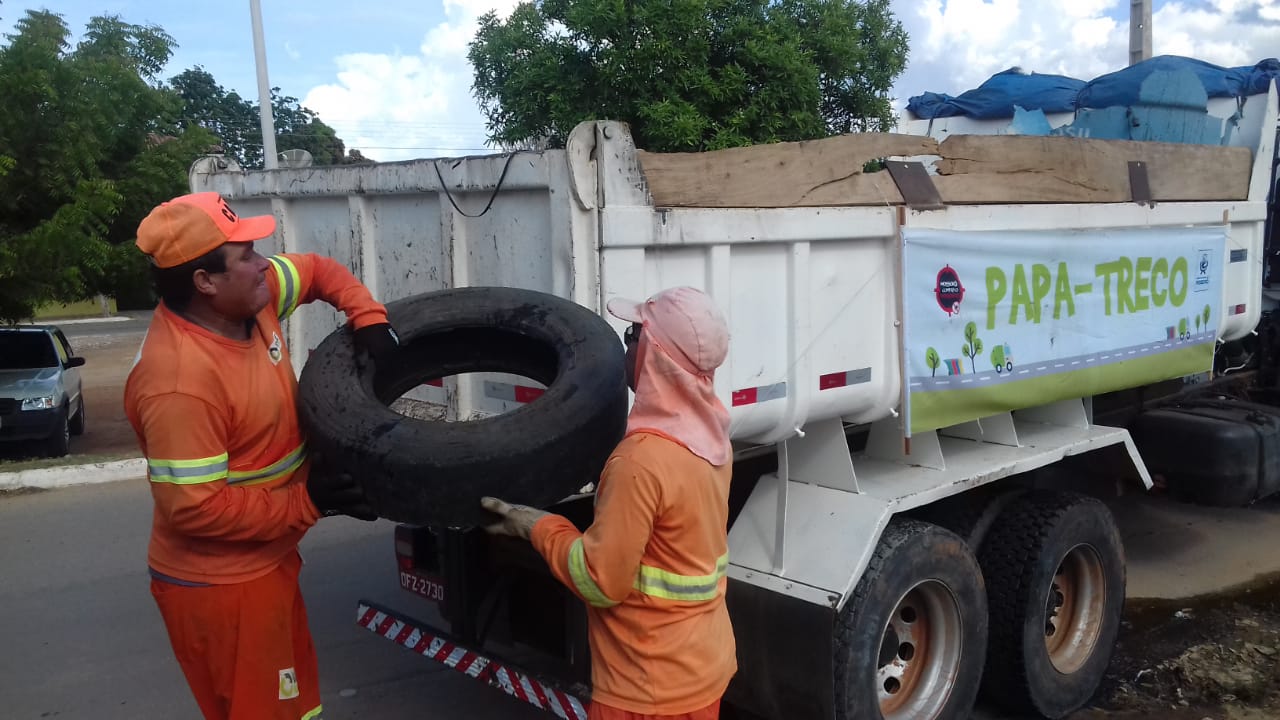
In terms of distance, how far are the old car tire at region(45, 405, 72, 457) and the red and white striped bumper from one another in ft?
23.7

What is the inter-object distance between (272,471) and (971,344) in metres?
2.57

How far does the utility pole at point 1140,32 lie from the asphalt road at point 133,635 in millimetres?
8441

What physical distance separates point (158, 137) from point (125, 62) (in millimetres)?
859

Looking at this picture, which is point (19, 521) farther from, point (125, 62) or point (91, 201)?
point (125, 62)

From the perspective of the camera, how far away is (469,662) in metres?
3.47

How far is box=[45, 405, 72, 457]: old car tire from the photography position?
31.3 feet

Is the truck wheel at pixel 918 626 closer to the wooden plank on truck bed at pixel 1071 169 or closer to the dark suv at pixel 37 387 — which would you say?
the wooden plank on truck bed at pixel 1071 169

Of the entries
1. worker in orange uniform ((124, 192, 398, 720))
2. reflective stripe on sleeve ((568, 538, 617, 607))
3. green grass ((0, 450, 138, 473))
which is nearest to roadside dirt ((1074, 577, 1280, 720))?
reflective stripe on sleeve ((568, 538, 617, 607))

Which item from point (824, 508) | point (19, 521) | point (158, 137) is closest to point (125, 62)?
point (158, 137)

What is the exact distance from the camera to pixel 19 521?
23.8ft

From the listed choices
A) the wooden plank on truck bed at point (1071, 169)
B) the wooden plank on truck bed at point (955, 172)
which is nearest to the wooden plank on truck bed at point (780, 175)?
the wooden plank on truck bed at point (955, 172)

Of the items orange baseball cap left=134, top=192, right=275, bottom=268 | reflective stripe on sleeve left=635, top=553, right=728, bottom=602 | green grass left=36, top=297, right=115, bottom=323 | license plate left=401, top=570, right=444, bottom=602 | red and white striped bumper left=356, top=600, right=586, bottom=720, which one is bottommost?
red and white striped bumper left=356, top=600, right=586, bottom=720

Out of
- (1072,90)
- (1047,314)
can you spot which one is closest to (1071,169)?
(1047,314)

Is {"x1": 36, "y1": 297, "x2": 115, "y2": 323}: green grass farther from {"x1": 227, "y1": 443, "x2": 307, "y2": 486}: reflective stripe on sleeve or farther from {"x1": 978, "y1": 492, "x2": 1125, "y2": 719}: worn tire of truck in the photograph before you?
{"x1": 978, "y1": 492, "x2": 1125, "y2": 719}: worn tire of truck
